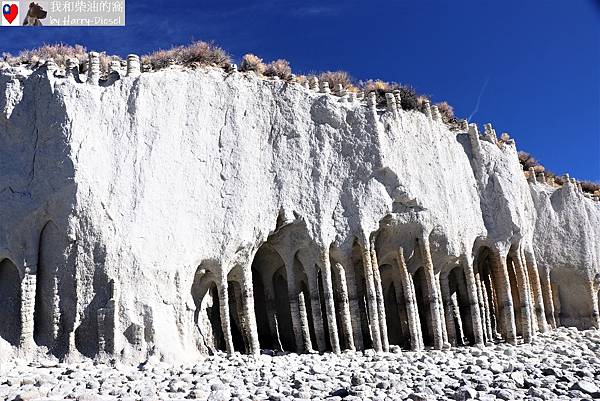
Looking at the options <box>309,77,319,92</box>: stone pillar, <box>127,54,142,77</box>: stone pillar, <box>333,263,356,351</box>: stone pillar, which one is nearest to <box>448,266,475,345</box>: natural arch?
<box>333,263,356,351</box>: stone pillar

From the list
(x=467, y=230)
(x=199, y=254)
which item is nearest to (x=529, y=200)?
(x=467, y=230)

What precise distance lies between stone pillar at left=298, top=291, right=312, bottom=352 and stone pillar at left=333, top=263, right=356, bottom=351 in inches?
46.1

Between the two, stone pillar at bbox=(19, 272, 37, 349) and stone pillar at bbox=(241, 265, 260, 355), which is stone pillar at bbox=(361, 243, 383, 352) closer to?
stone pillar at bbox=(241, 265, 260, 355)

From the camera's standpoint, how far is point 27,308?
14.6 meters

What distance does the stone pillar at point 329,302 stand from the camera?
18391mm

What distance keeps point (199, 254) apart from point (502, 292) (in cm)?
1270

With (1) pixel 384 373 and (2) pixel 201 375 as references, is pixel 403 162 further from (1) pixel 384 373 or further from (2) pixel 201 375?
(2) pixel 201 375

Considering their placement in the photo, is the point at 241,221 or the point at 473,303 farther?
the point at 473,303

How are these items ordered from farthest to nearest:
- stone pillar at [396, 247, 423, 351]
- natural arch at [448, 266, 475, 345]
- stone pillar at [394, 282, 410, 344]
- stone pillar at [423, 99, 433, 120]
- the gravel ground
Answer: stone pillar at [423, 99, 433, 120], natural arch at [448, 266, 475, 345], stone pillar at [394, 282, 410, 344], stone pillar at [396, 247, 423, 351], the gravel ground

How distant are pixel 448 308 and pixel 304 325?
258 inches

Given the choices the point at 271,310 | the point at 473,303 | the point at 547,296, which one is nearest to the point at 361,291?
the point at 271,310

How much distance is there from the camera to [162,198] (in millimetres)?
16828

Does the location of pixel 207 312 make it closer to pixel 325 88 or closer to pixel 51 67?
pixel 51 67

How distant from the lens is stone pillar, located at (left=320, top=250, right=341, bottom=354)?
18391 millimetres
